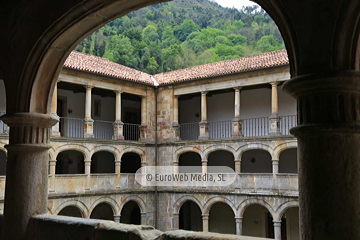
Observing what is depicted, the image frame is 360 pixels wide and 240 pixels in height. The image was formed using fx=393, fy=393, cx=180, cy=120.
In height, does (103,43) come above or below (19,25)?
above

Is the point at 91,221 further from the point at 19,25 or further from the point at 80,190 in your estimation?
the point at 80,190

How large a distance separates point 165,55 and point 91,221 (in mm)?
44421

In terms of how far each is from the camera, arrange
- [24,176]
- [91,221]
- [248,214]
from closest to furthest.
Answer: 1. [91,221]
2. [24,176]
3. [248,214]

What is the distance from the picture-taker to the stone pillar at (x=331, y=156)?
2.17 m

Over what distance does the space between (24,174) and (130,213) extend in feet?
59.0

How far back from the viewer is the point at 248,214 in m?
19.7

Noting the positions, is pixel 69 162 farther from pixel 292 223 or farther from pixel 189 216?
pixel 292 223

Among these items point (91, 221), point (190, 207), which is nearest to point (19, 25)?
point (91, 221)

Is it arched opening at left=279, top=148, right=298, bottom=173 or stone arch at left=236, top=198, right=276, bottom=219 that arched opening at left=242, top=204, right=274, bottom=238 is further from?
stone arch at left=236, top=198, right=276, bottom=219

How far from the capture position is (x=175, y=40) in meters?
52.4

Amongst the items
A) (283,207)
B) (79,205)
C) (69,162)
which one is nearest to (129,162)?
(69,162)

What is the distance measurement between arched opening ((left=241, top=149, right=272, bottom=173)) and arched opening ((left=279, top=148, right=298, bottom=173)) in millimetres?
634

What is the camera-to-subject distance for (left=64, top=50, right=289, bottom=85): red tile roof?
56.2 ft

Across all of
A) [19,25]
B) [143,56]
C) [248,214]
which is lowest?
[248,214]
